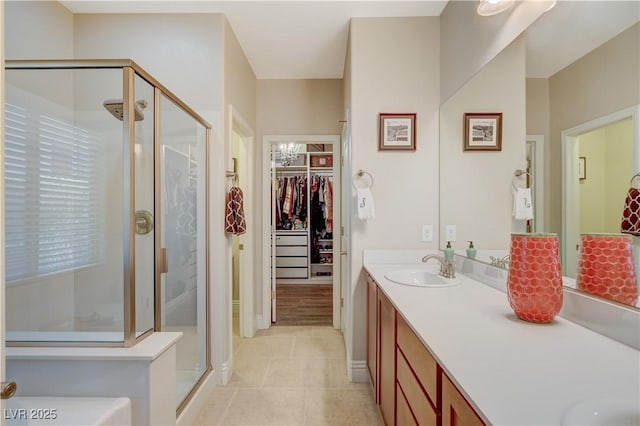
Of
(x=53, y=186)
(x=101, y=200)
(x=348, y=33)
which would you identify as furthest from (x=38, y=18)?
(x=348, y=33)

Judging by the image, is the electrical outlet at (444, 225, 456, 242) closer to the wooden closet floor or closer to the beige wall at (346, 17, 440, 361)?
the beige wall at (346, 17, 440, 361)

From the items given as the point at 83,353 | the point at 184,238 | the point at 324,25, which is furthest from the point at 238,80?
the point at 83,353

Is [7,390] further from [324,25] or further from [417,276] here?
[324,25]

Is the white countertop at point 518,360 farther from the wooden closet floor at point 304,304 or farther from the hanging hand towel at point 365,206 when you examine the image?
the wooden closet floor at point 304,304

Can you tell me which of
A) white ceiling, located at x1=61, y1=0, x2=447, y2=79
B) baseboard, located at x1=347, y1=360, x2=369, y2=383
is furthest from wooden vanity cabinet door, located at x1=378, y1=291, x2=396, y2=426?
white ceiling, located at x1=61, y1=0, x2=447, y2=79

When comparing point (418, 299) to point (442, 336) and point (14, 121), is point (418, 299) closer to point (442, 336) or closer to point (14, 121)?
point (442, 336)

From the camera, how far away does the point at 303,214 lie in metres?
5.39

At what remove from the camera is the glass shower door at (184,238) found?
5.88ft

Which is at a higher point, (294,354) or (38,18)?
(38,18)

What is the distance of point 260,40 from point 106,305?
230cm

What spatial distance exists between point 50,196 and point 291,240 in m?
3.66

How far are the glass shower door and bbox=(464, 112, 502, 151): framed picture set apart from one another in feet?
6.00

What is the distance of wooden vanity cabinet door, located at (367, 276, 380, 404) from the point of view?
1.77 metres

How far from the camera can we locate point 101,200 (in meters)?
1.90
